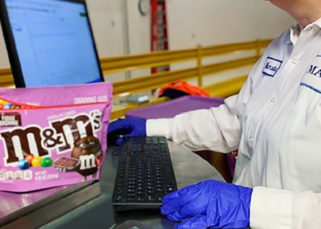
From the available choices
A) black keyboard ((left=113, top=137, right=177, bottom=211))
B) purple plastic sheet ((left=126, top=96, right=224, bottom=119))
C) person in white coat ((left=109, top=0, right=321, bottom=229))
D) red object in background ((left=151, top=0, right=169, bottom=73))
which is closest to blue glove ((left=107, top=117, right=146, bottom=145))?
person in white coat ((left=109, top=0, right=321, bottom=229))

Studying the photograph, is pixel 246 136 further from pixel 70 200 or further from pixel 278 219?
pixel 70 200

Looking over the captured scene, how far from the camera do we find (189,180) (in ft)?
2.93

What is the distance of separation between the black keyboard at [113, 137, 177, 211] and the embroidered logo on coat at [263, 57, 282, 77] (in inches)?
16.8

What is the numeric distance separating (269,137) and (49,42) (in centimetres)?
71

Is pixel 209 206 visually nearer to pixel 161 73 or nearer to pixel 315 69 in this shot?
pixel 315 69

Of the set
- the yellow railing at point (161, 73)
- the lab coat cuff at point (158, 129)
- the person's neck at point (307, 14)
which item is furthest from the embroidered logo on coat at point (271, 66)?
the yellow railing at point (161, 73)

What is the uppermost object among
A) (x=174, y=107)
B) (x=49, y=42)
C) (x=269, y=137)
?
(x=49, y=42)

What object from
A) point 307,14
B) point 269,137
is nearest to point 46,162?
point 269,137

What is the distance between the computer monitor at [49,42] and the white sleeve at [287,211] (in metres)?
0.65

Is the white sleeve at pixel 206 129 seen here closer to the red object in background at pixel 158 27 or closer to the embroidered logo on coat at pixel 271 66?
the embroidered logo on coat at pixel 271 66

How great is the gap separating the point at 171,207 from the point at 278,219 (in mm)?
246

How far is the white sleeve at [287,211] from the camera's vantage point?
751mm

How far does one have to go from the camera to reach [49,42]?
106cm

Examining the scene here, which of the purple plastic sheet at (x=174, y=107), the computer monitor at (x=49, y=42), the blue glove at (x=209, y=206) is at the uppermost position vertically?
the computer monitor at (x=49, y=42)
